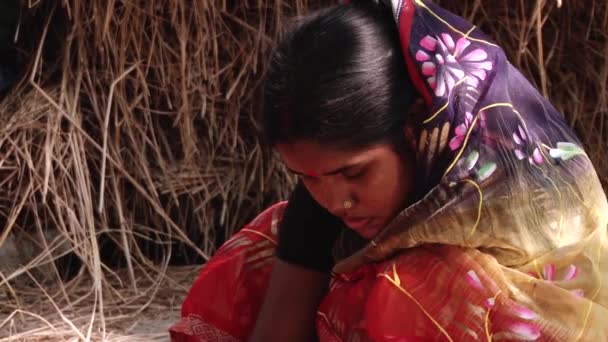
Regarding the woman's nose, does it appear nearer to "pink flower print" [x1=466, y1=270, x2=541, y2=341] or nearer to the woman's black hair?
the woman's black hair

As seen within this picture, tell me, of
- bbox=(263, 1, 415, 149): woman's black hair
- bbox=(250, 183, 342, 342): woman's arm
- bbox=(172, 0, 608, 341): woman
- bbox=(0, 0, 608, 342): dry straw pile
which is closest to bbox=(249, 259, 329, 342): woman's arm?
bbox=(250, 183, 342, 342): woman's arm

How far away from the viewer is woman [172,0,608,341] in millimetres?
1002

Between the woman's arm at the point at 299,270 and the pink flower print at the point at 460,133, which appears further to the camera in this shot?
the woman's arm at the point at 299,270

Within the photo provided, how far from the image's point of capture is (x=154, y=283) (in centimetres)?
172

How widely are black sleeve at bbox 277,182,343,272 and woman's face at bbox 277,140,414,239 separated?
169 millimetres

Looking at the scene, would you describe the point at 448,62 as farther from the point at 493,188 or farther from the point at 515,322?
the point at 515,322

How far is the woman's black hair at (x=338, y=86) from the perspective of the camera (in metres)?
1.00

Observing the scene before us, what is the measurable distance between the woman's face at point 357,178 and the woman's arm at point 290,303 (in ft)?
0.64

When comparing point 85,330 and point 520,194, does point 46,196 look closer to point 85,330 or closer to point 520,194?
point 85,330

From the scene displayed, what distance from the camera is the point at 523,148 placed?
3.43ft

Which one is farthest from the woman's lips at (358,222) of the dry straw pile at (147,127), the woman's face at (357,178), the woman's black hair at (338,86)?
the dry straw pile at (147,127)

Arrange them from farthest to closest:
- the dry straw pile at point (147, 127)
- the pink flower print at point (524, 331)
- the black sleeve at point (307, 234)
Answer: the dry straw pile at point (147, 127)
the black sleeve at point (307, 234)
the pink flower print at point (524, 331)

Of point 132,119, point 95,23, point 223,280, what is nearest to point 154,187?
point 132,119

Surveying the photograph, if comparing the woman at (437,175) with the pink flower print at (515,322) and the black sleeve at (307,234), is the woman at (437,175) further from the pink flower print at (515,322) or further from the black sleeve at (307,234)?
the black sleeve at (307,234)
